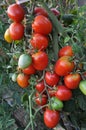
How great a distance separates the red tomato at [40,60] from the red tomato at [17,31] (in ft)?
0.26

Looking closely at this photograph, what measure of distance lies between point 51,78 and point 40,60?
7cm

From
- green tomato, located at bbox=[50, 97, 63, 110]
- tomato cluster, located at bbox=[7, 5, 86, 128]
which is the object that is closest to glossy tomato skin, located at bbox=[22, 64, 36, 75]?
tomato cluster, located at bbox=[7, 5, 86, 128]

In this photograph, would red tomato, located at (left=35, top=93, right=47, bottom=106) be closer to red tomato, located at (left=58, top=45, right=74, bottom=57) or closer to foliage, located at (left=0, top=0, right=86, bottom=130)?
foliage, located at (left=0, top=0, right=86, bottom=130)

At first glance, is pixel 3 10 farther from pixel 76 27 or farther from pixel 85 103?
pixel 85 103

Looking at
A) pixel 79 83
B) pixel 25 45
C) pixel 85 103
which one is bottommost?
pixel 85 103

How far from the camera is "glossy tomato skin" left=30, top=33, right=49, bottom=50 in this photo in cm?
80

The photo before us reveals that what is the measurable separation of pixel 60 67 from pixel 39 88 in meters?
0.12

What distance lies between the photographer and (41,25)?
789mm

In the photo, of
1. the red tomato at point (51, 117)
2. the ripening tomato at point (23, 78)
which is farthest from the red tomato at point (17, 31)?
the red tomato at point (51, 117)

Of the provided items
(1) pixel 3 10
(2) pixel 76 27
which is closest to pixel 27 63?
(2) pixel 76 27

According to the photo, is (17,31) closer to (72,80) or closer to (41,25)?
(41,25)

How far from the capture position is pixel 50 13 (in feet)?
2.73

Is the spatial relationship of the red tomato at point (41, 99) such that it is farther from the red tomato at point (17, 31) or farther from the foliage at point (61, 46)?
the red tomato at point (17, 31)

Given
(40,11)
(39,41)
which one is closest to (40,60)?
(39,41)
